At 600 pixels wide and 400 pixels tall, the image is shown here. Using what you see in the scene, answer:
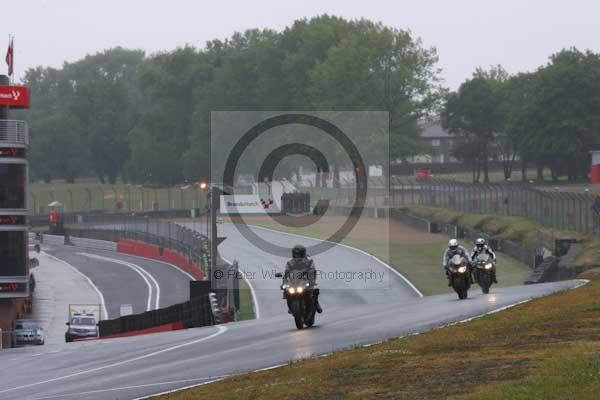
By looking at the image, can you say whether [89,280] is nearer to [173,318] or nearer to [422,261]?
[422,261]

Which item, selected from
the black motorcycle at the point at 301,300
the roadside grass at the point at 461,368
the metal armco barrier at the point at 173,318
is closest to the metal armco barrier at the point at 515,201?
the metal armco barrier at the point at 173,318

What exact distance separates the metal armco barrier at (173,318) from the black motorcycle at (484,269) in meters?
10.4

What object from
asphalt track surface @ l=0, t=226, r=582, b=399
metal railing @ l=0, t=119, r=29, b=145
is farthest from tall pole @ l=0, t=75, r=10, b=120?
asphalt track surface @ l=0, t=226, r=582, b=399

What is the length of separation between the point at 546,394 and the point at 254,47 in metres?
157

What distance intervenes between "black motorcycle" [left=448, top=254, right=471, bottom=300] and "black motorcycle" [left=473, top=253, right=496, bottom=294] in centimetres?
136

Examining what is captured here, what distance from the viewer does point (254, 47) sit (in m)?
168

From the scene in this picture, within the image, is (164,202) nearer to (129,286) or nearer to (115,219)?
(115,219)

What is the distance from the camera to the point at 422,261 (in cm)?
6888

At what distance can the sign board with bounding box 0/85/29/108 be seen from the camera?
55.2m

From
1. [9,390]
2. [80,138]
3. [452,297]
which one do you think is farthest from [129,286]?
[80,138]

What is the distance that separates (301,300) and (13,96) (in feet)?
109

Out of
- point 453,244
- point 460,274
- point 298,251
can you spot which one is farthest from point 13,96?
point 298,251

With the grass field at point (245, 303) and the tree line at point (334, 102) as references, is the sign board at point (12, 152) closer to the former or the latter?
the grass field at point (245, 303)

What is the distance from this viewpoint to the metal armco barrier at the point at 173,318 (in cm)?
4266
